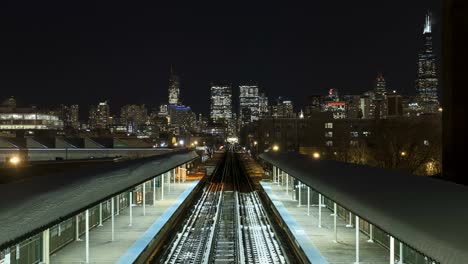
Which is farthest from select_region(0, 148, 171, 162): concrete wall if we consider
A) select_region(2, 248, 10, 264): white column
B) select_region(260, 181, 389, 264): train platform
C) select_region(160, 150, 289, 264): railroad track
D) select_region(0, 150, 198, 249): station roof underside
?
select_region(2, 248, 10, 264): white column

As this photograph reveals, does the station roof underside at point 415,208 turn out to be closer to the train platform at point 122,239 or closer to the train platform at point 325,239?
the train platform at point 325,239

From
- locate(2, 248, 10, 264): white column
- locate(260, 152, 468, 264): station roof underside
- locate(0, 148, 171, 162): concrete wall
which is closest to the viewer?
locate(260, 152, 468, 264): station roof underside

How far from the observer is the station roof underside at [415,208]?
759 cm

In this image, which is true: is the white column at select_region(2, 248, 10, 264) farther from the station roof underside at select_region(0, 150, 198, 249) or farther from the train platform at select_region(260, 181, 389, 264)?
the train platform at select_region(260, 181, 389, 264)

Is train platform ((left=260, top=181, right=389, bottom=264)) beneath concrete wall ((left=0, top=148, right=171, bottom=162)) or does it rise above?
beneath

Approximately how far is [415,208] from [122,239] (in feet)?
45.5

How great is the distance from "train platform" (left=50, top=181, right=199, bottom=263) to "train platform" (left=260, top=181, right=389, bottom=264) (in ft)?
19.7

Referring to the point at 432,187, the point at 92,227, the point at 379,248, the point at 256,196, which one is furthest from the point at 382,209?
the point at 256,196

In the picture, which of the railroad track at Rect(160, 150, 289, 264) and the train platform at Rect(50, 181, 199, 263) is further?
the railroad track at Rect(160, 150, 289, 264)

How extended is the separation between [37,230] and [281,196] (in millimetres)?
29040

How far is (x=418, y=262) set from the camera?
51.0 ft

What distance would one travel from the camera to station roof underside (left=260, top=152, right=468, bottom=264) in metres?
7.59

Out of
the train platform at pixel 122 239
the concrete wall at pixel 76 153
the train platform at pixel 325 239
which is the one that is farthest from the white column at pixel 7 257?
the concrete wall at pixel 76 153

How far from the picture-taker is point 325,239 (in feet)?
70.7
